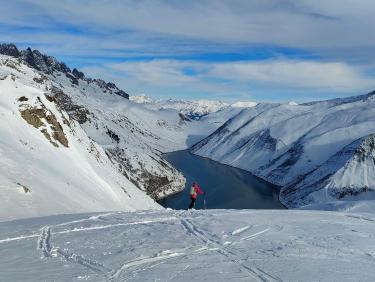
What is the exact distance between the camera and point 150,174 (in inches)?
6107

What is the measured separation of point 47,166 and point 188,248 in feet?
108

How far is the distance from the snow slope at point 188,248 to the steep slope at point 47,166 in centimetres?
998

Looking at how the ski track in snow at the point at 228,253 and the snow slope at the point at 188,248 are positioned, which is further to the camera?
the snow slope at the point at 188,248

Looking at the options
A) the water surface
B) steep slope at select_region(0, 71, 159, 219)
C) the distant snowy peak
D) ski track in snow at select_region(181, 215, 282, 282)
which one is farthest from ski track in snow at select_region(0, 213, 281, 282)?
the distant snowy peak

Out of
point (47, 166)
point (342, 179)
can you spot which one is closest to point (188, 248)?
point (47, 166)

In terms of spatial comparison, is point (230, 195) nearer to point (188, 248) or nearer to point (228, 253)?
point (188, 248)

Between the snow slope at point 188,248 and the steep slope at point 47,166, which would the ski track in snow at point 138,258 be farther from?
the steep slope at point 47,166

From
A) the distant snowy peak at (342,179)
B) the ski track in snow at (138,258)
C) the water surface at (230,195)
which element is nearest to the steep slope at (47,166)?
the ski track in snow at (138,258)

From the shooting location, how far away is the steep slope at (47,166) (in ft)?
116

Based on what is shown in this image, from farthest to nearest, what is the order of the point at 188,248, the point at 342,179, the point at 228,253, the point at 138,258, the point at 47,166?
the point at 342,179, the point at 47,166, the point at 188,248, the point at 228,253, the point at 138,258

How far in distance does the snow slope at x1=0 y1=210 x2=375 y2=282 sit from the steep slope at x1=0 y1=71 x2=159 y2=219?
998 centimetres

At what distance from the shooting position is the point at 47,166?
47938mm

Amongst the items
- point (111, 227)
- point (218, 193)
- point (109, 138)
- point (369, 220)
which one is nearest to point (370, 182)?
point (218, 193)

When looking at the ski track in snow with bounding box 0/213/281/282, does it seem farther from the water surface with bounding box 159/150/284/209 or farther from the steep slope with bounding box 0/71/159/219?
the water surface with bounding box 159/150/284/209
